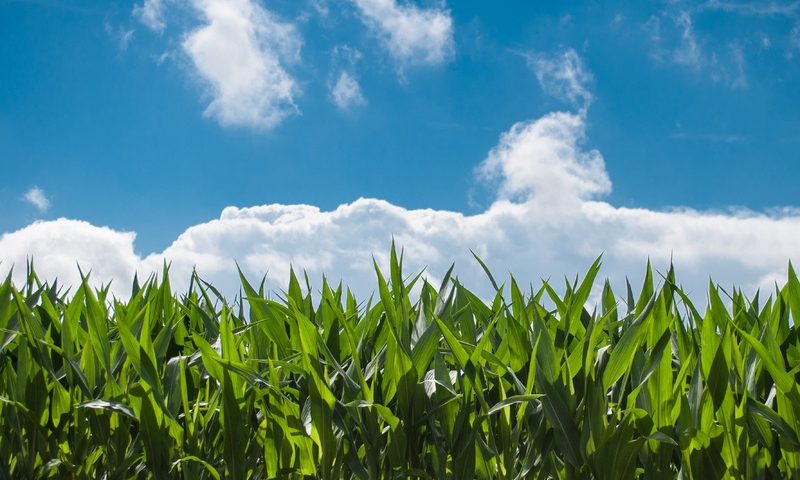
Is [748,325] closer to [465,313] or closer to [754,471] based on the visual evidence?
[754,471]

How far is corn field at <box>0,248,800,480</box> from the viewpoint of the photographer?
4.90 feet

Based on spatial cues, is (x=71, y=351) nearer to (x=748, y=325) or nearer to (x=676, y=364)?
(x=676, y=364)

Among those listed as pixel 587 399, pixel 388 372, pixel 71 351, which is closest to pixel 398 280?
pixel 388 372

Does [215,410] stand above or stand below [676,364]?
below

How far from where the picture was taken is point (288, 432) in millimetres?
1672

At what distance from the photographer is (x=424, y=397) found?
1.66 m

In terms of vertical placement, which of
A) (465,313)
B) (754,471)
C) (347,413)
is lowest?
(754,471)

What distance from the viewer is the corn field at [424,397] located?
1493 millimetres

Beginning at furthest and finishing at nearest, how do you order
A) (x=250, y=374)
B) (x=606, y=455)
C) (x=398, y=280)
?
(x=398, y=280) < (x=250, y=374) < (x=606, y=455)

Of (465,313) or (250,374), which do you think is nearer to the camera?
(250,374)

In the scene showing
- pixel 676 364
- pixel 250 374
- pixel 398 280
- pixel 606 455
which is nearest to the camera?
Answer: pixel 606 455

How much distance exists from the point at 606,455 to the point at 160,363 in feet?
4.08

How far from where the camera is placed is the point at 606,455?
58.4 inches

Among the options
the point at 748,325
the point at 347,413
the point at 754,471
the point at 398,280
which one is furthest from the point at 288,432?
the point at 748,325
